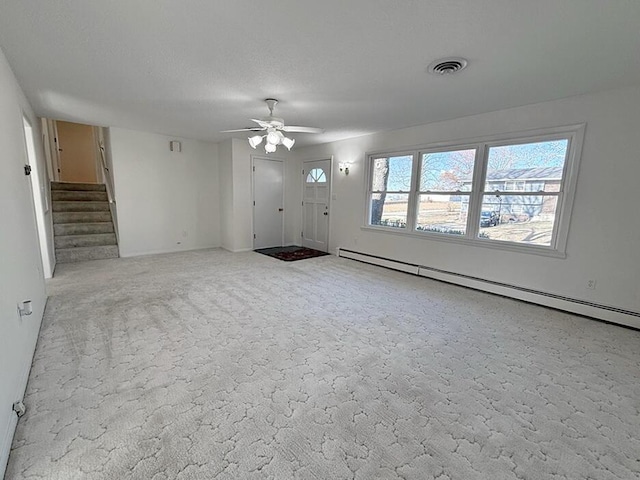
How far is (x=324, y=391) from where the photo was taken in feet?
6.41

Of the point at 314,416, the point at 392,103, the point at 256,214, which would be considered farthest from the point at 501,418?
the point at 256,214

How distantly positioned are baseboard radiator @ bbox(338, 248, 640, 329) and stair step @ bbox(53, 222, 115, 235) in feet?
18.2

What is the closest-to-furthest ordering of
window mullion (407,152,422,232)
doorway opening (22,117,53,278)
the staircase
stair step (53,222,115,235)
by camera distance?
doorway opening (22,117,53,278)
window mullion (407,152,422,232)
the staircase
stair step (53,222,115,235)

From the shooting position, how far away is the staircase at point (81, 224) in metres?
5.26

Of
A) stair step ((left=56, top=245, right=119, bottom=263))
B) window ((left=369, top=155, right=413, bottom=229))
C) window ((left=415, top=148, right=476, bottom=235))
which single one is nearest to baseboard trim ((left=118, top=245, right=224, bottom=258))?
stair step ((left=56, top=245, right=119, bottom=263))

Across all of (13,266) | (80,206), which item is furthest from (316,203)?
(13,266)

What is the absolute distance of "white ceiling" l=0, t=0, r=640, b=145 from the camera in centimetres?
183

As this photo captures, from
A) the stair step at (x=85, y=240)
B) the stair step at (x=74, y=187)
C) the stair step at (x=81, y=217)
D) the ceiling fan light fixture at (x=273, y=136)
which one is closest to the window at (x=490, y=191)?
the ceiling fan light fixture at (x=273, y=136)

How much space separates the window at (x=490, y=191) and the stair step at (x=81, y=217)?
18.9 feet

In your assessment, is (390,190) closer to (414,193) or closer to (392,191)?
(392,191)

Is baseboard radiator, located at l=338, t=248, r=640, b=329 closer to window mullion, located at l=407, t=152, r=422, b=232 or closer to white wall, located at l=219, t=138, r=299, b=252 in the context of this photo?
window mullion, located at l=407, t=152, r=422, b=232

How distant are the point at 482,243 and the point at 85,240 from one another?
272 inches

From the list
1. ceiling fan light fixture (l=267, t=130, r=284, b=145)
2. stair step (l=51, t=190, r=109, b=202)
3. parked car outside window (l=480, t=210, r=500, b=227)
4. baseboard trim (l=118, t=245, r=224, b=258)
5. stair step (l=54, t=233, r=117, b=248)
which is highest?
ceiling fan light fixture (l=267, t=130, r=284, b=145)

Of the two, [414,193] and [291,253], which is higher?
[414,193]
